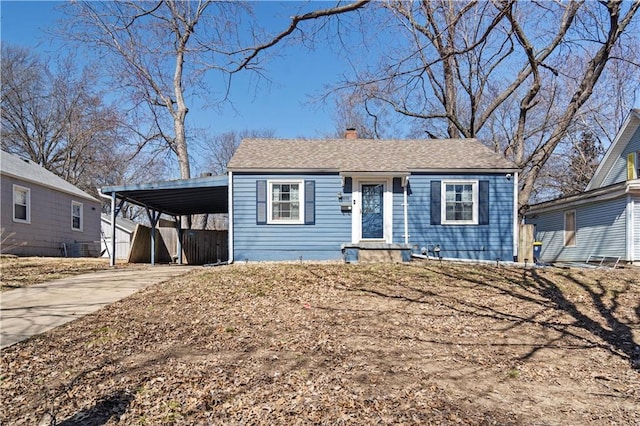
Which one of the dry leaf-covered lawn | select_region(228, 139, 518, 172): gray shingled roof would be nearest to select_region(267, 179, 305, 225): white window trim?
select_region(228, 139, 518, 172): gray shingled roof

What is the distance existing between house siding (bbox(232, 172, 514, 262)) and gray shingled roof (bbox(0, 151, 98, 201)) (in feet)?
29.9

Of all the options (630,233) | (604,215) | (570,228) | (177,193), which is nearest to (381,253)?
(177,193)

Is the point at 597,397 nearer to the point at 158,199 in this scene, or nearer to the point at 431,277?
the point at 431,277

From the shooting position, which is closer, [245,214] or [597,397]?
[597,397]

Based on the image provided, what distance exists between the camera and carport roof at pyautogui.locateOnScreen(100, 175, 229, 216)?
35.7 feet

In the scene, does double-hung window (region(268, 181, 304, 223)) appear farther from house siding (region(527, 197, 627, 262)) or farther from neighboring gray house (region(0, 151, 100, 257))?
house siding (region(527, 197, 627, 262))

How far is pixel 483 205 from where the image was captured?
11.1 metres

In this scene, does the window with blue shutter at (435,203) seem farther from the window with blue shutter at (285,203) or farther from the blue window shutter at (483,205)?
the window with blue shutter at (285,203)

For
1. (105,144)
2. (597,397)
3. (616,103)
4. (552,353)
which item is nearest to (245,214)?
(552,353)

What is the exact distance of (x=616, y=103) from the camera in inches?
842

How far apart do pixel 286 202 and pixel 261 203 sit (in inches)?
27.0

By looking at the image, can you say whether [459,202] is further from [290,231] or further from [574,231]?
[574,231]

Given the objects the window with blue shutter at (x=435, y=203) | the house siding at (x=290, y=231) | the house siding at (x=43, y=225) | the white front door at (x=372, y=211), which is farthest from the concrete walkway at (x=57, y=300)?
the window with blue shutter at (x=435, y=203)

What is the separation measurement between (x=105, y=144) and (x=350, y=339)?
26.0 meters
